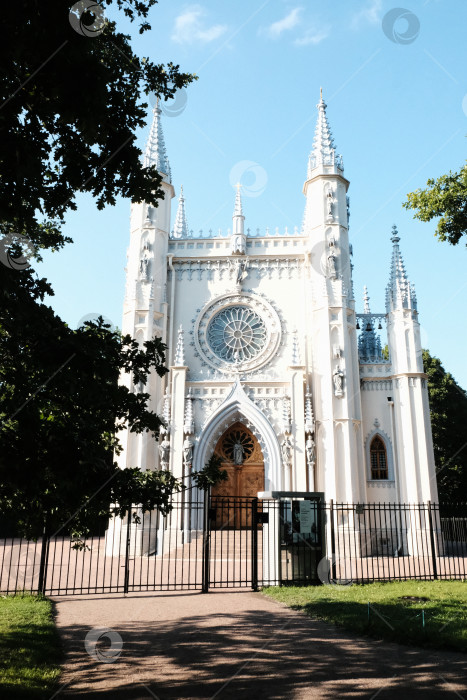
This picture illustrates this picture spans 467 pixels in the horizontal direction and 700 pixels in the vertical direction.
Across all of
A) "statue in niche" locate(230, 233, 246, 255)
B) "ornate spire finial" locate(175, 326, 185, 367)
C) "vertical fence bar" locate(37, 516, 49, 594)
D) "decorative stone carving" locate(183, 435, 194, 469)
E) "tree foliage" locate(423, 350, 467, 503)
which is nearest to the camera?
"vertical fence bar" locate(37, 516, 49, 594)

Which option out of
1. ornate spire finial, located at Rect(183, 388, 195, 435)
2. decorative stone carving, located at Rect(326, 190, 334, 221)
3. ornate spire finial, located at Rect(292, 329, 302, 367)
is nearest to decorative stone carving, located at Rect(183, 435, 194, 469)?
ornate spire finial, located at Rect(183, 388, 195, 435)

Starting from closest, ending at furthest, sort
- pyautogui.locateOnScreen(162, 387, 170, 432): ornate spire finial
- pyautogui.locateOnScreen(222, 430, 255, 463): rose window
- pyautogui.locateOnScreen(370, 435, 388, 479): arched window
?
pyautogui.locateOnScreen(162, 387, 170, 432): ornate spire finial → pyautogui.locateOnScreen(370, 435, 388, 479): arched window → pyautogui.locateOnScreen(222, 430, 255, 463): rose window

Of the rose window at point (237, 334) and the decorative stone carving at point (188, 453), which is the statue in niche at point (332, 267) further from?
the decorative stone carving at point (188, 453)

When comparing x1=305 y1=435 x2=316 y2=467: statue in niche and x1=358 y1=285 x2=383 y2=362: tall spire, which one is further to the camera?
x1=358 y1=285 x2=383 y2=362: tall spire

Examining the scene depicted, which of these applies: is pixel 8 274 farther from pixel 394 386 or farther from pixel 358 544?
pixel 394 386

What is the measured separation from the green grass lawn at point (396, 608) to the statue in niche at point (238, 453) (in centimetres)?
1182

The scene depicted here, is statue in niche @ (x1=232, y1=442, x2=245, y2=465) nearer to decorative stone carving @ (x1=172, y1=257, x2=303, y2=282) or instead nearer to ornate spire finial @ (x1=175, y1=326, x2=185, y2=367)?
ornate spire finial @ (x1=175, y1=326, x2=185, y2=367)

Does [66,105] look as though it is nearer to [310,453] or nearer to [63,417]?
[63,417]

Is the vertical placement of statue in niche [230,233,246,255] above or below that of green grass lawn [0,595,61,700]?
above

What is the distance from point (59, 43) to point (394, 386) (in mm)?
22051

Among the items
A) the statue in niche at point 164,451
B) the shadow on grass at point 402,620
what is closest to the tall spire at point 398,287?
the statue in niche at point 164,451

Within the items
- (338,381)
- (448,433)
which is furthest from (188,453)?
(448,433)

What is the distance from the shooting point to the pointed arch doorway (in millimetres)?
25125

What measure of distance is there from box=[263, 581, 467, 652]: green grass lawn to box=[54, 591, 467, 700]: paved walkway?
34 cm
